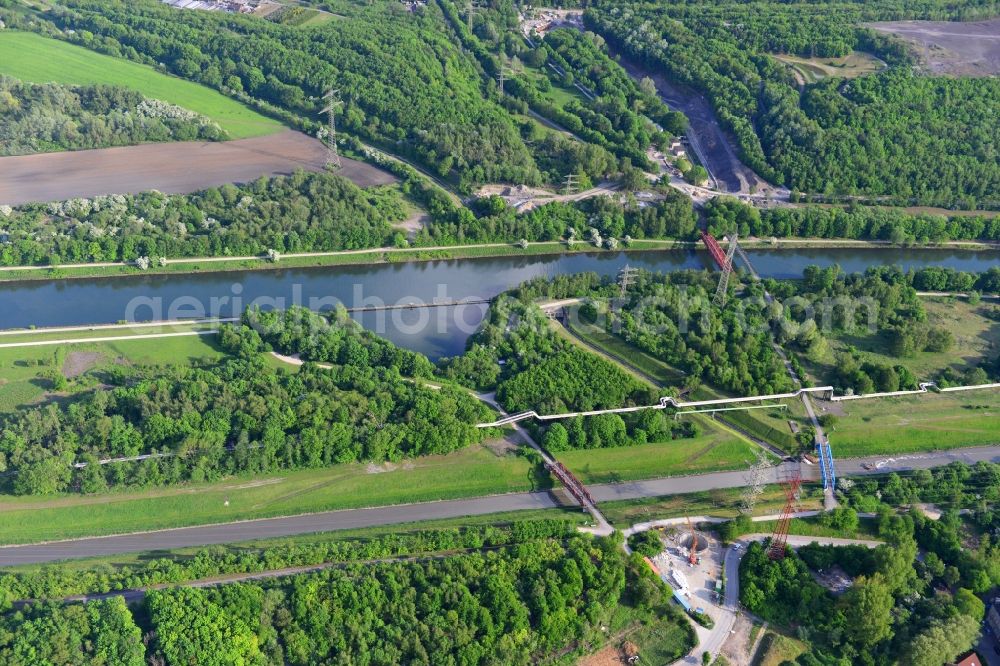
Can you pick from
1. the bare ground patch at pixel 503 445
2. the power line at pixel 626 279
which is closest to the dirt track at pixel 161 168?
the power line at pixel 626 279

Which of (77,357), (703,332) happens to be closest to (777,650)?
(703,332)

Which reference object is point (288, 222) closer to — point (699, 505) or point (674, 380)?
point (674, 380)

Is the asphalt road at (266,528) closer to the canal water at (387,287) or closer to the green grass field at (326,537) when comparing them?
the green grass field at (326,537)

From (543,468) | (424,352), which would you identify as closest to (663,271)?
(424,352)

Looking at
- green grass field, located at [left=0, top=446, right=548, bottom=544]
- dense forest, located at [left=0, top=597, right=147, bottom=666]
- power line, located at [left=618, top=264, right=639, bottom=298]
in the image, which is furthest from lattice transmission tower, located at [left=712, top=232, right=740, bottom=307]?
dense forest, located at [left=0, top=597, right=147, bottom=666]

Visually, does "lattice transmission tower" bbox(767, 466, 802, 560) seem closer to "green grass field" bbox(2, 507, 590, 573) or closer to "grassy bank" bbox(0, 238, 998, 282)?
"green grass field" bbox(2, 507, 590, 573)

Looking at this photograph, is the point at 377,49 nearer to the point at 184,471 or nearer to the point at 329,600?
the point at 184,471
